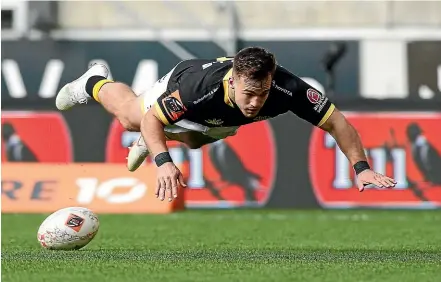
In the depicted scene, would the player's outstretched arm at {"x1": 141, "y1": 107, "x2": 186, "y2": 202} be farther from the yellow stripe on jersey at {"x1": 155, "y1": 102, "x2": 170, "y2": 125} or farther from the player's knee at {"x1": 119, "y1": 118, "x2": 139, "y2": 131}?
the player's knee at {"x1": 119, "y1": 118, "x2": 139, "y2": 131}

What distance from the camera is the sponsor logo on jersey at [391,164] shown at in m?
15.7

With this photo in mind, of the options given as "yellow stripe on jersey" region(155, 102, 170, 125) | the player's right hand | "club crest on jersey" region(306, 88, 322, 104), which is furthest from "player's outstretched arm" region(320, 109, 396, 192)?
the player's right hand

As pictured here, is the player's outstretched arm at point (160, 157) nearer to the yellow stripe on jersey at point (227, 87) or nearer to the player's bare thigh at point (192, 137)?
the yellow stripe on jersey at point (227, 87)

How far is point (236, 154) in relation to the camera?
52.5 feet

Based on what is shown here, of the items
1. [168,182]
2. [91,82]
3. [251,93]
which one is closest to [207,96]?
[251,93]

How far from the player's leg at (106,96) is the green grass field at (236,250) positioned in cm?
108

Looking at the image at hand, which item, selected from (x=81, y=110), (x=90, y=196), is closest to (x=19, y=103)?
(x=81, y=110)

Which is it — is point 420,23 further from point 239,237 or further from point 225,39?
point 239,237

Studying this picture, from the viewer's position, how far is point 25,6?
67.1 ft

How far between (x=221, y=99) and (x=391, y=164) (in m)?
7.53

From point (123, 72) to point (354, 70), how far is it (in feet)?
12.8

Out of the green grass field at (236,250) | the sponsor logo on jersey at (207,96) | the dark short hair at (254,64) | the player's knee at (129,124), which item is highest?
the dark short hair at (254,64)

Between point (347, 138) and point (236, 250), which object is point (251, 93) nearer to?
point (347, 138)

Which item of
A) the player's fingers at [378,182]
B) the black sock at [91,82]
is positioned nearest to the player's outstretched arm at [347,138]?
the player's fingers at [378,182]
